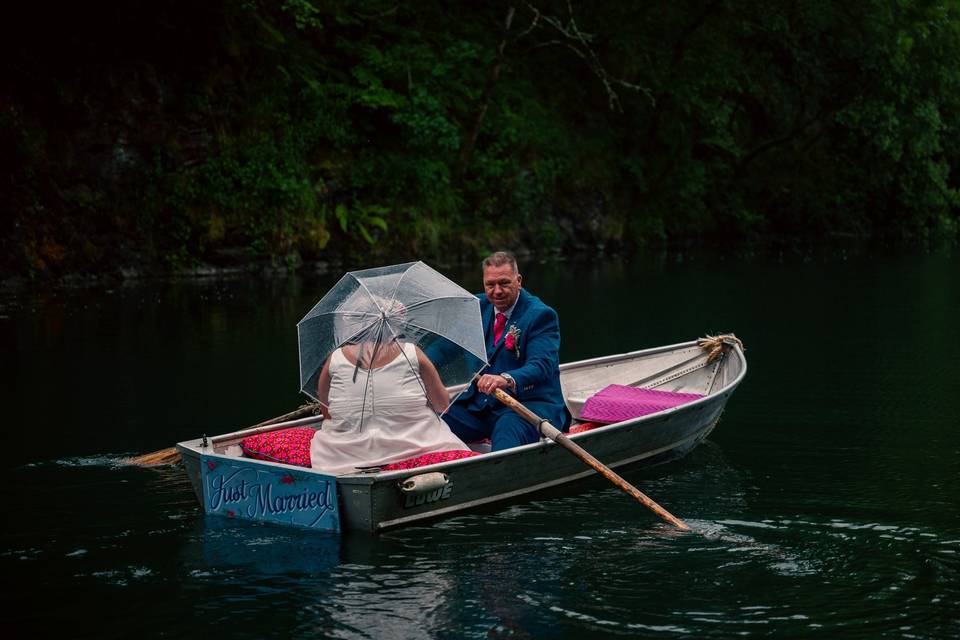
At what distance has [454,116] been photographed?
1079 inches

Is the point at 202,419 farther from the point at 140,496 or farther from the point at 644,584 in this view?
the point at 644,584

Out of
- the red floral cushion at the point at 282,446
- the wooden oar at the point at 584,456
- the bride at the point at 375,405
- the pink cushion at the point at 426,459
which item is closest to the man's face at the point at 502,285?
the wooden oar at the point at 584,456

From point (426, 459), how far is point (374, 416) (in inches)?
15.8

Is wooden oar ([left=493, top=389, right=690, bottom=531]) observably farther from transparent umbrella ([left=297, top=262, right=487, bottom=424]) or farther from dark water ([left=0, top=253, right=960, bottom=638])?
transparent umbrella ([left=297, top=262, right=487, bottom=424])

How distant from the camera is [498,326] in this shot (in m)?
8.25

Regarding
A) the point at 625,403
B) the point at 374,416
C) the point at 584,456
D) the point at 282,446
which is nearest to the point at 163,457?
the point at 282,446

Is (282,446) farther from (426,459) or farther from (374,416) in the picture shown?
(426,459)

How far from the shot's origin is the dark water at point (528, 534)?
571 cm

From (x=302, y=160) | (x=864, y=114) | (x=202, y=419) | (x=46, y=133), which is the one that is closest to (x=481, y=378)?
(x=202, y=419)

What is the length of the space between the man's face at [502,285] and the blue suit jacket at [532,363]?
10 centimetres

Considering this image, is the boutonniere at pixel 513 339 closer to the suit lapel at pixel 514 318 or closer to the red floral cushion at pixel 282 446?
the suit lapel at pixel 514 318

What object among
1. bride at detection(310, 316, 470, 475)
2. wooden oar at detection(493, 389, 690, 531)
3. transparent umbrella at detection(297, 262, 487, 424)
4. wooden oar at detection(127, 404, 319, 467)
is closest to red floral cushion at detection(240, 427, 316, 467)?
bride at detection(310, 316, 470, 475)

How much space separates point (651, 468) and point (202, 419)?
399 cm

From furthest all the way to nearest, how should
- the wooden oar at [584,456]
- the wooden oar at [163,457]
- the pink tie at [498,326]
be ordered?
the wooden oar at [163,457]
the pink tie at [498,326]
the wooden oar at [584,456]
